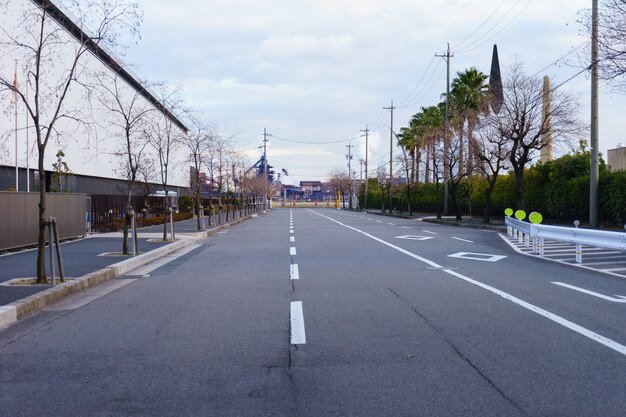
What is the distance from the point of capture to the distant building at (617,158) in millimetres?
32594

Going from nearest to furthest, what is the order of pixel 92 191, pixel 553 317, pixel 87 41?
1. pixel 553 317
2. pixel 87 41
3. pixel 92 191

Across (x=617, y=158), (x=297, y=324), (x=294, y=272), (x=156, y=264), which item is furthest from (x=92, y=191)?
(x=297, y=324)

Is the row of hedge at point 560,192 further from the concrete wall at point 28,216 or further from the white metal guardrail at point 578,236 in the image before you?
the concrete wall at point 28,216

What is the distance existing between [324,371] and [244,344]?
1.30 m

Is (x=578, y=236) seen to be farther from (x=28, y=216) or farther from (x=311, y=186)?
(x=311, y=186)

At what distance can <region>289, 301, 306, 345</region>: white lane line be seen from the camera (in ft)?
20.5

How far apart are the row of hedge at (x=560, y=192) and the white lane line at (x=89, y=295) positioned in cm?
2145

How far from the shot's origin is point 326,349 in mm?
5887

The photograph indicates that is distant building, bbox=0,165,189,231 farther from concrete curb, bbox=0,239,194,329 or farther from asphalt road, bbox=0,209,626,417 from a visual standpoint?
asphalt road, bbox=0,209,626,417

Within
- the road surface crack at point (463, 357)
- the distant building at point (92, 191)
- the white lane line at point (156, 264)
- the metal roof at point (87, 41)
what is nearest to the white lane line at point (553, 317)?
the road surface crack at point (463, 357)

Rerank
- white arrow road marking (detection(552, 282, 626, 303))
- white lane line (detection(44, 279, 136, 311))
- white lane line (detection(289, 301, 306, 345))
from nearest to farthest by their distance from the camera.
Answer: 1. white lane line (detection(289, 301, 306, 345))
2. white lane line (detection(44, 279, 136, 311))
3. white arrow road marking (detection(552, 282, 626, 303))

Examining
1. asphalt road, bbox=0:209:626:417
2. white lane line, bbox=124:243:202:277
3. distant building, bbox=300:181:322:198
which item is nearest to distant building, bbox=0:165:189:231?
white lane line, bbox=124:243:202:277

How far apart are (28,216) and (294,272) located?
31.9 ft

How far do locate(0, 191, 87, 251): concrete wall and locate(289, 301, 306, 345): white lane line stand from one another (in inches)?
439
